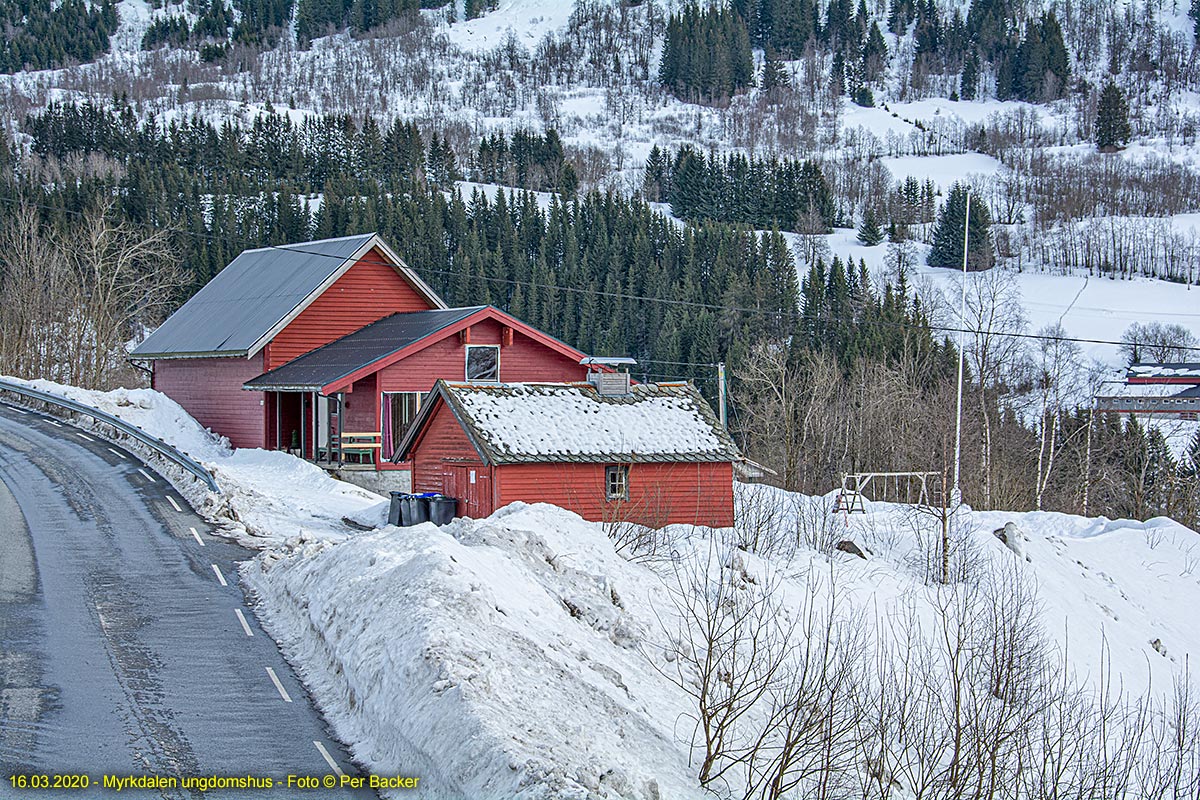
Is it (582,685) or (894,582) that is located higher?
(582,685)

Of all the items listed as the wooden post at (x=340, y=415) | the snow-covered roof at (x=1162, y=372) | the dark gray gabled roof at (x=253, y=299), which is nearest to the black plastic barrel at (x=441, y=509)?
the wooden post at (x=340, y=415)

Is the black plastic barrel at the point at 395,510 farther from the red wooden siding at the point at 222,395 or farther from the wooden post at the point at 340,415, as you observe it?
the red wooden siding at the point at 222,395

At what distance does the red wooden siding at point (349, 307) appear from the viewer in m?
39.8

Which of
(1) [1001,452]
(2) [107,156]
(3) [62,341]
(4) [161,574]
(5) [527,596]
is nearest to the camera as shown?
(5) [527,596]

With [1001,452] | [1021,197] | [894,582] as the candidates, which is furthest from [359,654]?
[1021,197]

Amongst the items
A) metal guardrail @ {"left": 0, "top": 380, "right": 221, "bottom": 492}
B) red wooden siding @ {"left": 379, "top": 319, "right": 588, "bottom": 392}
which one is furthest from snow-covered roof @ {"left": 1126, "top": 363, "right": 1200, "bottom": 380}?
metal guardrail @ {"left": 0, "top": 380, "right": 221, "bottom": 492}

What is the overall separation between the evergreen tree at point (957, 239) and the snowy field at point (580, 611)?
115620 millimetres

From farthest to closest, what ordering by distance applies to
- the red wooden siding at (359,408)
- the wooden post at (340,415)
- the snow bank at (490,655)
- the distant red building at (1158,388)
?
the distant red building at (1158,388) < the red wooden siding at (359,408) < the wooden post at (340,415) < the snow bank at (490,655)

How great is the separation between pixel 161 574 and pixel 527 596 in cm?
728

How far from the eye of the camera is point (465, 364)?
37.6m

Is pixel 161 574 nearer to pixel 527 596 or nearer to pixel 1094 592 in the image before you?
pixel 527 596

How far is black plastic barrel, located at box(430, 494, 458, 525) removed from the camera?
26.9 metres

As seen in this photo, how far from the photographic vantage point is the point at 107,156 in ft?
508

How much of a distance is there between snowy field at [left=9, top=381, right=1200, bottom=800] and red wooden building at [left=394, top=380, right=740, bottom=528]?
1604mm
